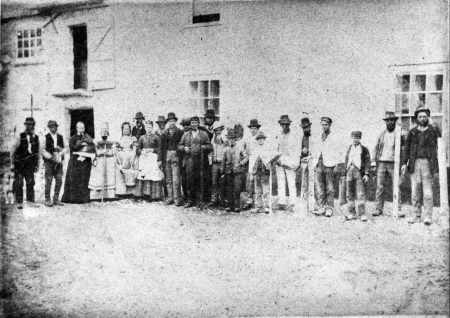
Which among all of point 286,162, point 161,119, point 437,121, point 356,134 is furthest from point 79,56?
point 437,121

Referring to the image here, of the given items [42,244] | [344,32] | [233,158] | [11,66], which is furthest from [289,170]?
[11,66]

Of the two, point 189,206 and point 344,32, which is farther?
point 189,206

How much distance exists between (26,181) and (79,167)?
580mm

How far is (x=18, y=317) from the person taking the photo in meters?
4.34

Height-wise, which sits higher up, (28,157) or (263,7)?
(263,7)

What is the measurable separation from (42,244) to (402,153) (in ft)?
13.0

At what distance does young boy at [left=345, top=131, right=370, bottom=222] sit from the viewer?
4.23m

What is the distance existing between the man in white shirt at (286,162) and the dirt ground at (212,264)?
17cm

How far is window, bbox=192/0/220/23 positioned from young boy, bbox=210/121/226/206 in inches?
43.5

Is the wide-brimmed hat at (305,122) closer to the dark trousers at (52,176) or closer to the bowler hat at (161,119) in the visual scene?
the bowler hat at (161,119)

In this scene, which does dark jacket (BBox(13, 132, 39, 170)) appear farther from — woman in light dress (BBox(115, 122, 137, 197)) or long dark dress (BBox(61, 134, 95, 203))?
woman in light dress (BBox(115, 122, 137, 197))

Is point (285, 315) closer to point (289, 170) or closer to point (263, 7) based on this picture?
point (289, 170)

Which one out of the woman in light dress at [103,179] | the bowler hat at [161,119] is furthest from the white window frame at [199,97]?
the woman in light dress at [103,179]

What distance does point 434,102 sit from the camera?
162 inches
